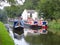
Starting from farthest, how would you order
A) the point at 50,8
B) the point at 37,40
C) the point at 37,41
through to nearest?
the point at 50,8
the point at 37,40
the point at 37,41

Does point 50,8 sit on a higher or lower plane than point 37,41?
higher

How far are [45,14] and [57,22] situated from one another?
366 centimetres

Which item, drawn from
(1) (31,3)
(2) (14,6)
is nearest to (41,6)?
(1) (31,3)

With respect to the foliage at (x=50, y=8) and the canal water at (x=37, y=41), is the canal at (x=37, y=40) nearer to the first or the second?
the canal water at (x=37, y=41)

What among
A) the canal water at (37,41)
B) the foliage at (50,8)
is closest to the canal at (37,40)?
the canal water at (37,41)

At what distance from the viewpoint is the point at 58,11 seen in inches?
1566

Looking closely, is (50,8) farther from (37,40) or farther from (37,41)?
(37,41)

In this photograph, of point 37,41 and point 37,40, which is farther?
point 37,40

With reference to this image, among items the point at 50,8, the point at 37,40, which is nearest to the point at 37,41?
the point at 37,40

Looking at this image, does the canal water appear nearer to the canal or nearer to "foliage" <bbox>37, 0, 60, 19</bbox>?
the canal

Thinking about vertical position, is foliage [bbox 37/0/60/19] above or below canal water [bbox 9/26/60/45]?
above

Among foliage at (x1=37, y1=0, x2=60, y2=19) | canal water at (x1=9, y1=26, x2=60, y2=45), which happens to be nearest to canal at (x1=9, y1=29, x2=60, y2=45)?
canal water at (x1=9, y1=26, x2=60, y2=45)

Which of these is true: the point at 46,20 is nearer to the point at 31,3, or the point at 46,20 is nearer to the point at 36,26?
the point at 36,26

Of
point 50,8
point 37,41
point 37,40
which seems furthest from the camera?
point 50,8
